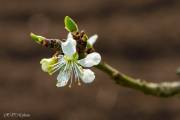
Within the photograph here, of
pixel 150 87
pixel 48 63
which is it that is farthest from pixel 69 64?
pixel 150 87

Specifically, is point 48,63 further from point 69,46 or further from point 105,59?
point 105,59

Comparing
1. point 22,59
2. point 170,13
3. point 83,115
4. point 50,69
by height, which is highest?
point 50,69

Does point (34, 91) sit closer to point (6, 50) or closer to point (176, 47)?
point (6, 50)

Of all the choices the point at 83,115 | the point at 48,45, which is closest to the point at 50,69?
the point at 48,45

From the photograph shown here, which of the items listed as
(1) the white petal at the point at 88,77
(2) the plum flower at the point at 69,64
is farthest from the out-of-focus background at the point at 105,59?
(1) the white petal at the point at 88,77

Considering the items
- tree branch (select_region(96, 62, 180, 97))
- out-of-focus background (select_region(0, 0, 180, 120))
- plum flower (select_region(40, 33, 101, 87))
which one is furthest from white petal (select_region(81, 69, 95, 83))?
out-of-focus background (select_region(0, 0, 180, 120))
